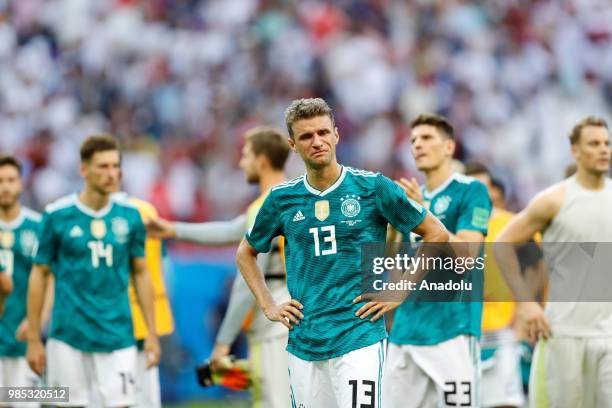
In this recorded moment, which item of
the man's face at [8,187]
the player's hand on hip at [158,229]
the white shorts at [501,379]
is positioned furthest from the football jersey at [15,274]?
the white shorts at [501,379]

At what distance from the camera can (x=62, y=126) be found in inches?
768

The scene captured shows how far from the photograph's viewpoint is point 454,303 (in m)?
8.26

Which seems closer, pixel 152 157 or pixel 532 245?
pixel 532 245

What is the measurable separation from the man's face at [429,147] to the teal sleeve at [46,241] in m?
2.63

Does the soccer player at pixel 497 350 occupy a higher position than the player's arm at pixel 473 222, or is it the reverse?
the player's arm at pixel 473 222

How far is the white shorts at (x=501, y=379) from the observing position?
420 inches

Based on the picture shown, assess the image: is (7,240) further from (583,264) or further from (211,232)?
(583,264)

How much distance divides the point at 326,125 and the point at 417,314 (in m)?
2.09

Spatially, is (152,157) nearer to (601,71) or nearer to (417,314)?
(601,71)

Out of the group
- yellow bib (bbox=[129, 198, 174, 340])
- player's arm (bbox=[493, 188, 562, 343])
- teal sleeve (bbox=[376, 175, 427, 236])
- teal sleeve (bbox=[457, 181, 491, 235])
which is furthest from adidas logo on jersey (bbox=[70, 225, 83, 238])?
player's arm (bbox=[493, 188, 562, 343])

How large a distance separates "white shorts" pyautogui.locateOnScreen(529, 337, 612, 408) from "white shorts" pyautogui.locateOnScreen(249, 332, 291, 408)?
6.76 ft

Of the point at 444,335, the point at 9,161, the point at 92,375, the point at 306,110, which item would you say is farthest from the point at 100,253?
the point at 306,110

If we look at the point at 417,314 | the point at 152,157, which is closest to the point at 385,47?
the point at 152,157

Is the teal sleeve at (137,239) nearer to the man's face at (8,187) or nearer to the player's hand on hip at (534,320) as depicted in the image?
→ the man's face at (8,187)
